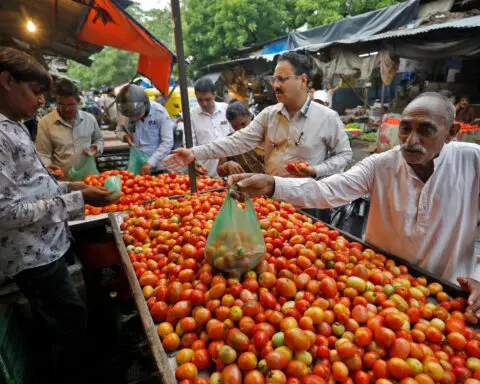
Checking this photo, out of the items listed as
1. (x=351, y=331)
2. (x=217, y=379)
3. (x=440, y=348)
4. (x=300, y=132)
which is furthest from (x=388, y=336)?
(x=300, y=132)

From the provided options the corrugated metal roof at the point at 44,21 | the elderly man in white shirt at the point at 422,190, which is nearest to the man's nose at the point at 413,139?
the elderly man in white shirt at the point at 422,190

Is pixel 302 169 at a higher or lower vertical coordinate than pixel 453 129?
lower

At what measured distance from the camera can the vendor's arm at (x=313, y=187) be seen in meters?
1.99

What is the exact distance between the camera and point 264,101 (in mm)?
18047

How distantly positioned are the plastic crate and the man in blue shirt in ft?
8.25

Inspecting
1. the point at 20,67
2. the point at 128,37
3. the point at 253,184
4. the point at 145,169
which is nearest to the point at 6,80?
the point at 20,67

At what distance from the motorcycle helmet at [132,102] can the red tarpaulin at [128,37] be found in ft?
5.02

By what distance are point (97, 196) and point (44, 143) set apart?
2580 mm

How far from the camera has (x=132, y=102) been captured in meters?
4.66

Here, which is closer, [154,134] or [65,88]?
[65,88]

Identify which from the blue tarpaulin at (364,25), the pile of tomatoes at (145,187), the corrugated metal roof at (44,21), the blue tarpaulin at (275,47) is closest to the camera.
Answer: the pile of tomatoes at (145,187)

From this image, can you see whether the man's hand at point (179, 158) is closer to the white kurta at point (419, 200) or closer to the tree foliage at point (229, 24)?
the white kurta at point (419, 200)

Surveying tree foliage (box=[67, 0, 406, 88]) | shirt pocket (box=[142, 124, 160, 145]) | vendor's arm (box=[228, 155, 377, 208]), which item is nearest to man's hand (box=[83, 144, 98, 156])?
shirt pocket (box=[142, 124, 160, 145])

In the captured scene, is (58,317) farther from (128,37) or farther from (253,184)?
(128,37)
